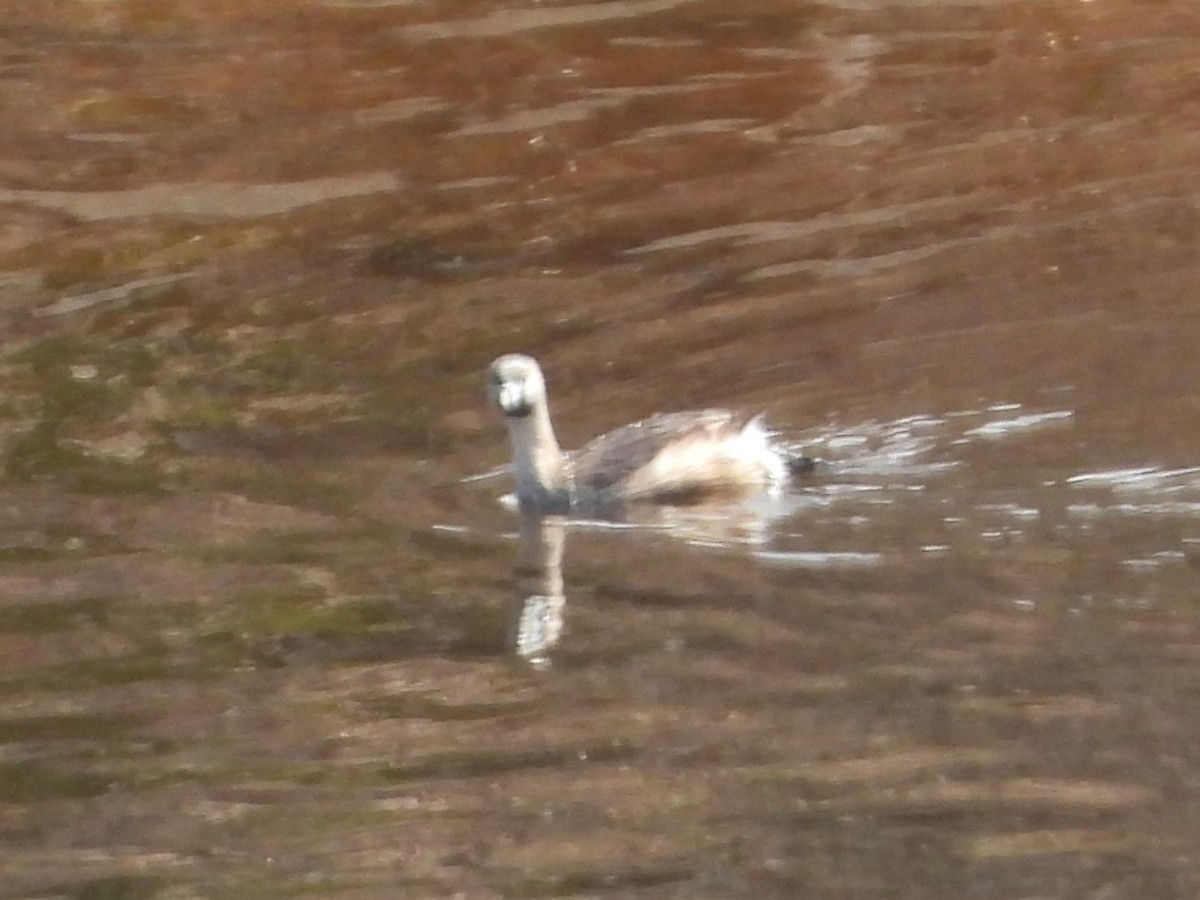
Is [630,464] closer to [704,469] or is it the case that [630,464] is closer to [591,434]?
[704,469]

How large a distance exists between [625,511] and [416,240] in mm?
3688

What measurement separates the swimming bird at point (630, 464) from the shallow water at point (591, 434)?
19 cm

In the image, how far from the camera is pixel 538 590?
25.6 ft

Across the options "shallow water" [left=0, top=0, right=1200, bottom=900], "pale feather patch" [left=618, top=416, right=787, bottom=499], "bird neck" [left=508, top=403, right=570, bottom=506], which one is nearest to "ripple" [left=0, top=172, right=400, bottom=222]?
"shallow water" [left=0, top=0, right=1200, bottom=900]

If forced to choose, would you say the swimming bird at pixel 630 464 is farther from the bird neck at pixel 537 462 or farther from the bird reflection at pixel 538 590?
the bird reflection at pixel 538 590

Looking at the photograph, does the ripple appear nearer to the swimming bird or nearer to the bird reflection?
the swimming bird

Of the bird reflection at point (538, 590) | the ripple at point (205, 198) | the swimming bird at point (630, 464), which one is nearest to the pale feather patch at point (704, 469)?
the swimming bird at point (630, 464)

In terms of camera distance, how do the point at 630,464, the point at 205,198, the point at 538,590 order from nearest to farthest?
the point at 538,590 < the point at 630,464 < the point at 205,198

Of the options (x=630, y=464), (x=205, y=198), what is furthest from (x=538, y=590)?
(x=205, y=198)

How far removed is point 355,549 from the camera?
8.15 meters

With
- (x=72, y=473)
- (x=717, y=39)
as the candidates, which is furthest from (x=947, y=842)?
(x=717, y=39)

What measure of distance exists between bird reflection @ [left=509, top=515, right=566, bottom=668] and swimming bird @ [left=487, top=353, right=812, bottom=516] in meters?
0.12

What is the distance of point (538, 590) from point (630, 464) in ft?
3.24

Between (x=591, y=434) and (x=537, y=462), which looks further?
(x=591, y=434)
